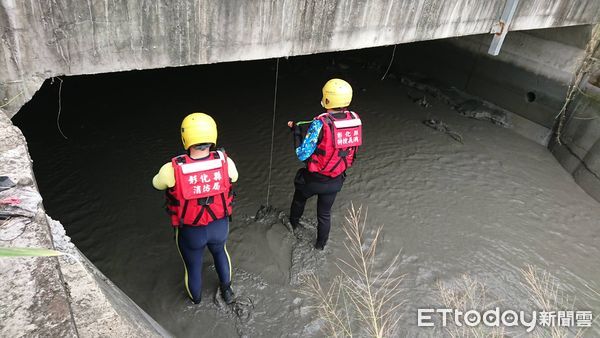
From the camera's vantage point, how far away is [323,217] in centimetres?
486

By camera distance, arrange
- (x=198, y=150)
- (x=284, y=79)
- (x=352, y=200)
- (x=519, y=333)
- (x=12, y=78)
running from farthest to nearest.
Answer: (x=284, y=79), (x=352, y=200), (x=519, y=333), (x=198, y=150), (x=12, y=78)

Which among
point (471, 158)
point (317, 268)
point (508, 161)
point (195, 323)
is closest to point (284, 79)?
point (471, 158)

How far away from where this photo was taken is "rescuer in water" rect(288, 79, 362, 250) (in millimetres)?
4184

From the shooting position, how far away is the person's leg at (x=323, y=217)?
471 centimetres

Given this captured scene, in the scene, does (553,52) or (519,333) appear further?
(553,52)

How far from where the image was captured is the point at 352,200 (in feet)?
20.5

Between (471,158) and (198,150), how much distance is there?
20.7 ft

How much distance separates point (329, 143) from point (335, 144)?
7 cm

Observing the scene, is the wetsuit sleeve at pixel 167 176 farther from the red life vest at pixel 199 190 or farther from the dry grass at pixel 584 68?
the dry grass at pixel 584 68

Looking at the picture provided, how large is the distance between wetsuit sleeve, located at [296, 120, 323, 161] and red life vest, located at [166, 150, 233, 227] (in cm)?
113


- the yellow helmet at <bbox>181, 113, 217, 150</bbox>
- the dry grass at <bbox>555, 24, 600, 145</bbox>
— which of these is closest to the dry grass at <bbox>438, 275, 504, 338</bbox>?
the yellow helmet at <bbox>181, 113, 217, 150</bbox>

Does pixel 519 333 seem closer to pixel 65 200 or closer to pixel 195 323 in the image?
pixel 195 323

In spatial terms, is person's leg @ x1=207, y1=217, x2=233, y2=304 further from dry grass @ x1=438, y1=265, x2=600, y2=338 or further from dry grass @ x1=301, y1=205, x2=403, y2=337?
dry grass @ x1=438, y1=265, x2=600, y2=338

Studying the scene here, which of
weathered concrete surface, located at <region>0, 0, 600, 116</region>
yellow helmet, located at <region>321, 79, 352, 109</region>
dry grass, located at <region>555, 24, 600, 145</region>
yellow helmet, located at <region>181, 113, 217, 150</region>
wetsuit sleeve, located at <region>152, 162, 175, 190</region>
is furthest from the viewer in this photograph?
dry grass, located at <region>555, 24, 600, 145</region>
